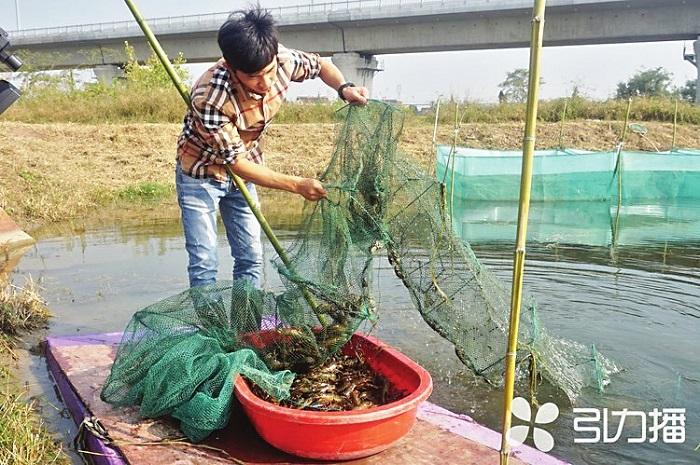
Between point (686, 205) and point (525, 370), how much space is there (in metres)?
10.4

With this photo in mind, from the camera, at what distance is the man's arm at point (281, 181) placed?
3234 mm

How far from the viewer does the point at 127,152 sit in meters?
16.7

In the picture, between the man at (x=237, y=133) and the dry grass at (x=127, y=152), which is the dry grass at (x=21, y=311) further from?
the dry grass at (x=127, y=152)

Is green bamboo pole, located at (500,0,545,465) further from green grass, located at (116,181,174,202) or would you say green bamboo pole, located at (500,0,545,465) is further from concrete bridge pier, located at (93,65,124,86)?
concrete bridge pier, located at (93,65,124,86)

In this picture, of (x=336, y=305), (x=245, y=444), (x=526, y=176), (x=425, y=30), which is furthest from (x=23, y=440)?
(x=425, y=30)

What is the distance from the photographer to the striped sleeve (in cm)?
376

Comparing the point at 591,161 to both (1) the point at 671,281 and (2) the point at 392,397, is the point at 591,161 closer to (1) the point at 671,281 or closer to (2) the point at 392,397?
(1) the point at 671,281

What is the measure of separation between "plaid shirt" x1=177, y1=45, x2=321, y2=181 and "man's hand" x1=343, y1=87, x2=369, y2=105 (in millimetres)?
333

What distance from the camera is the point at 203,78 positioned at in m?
3.32

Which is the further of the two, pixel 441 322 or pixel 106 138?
pixel 106 138

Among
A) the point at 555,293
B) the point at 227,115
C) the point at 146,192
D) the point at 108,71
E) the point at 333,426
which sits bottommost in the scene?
the point at 555,293

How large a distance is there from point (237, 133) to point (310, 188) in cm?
50

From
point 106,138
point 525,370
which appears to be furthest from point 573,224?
point 106,138

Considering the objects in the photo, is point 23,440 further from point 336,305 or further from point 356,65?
point 356,65
